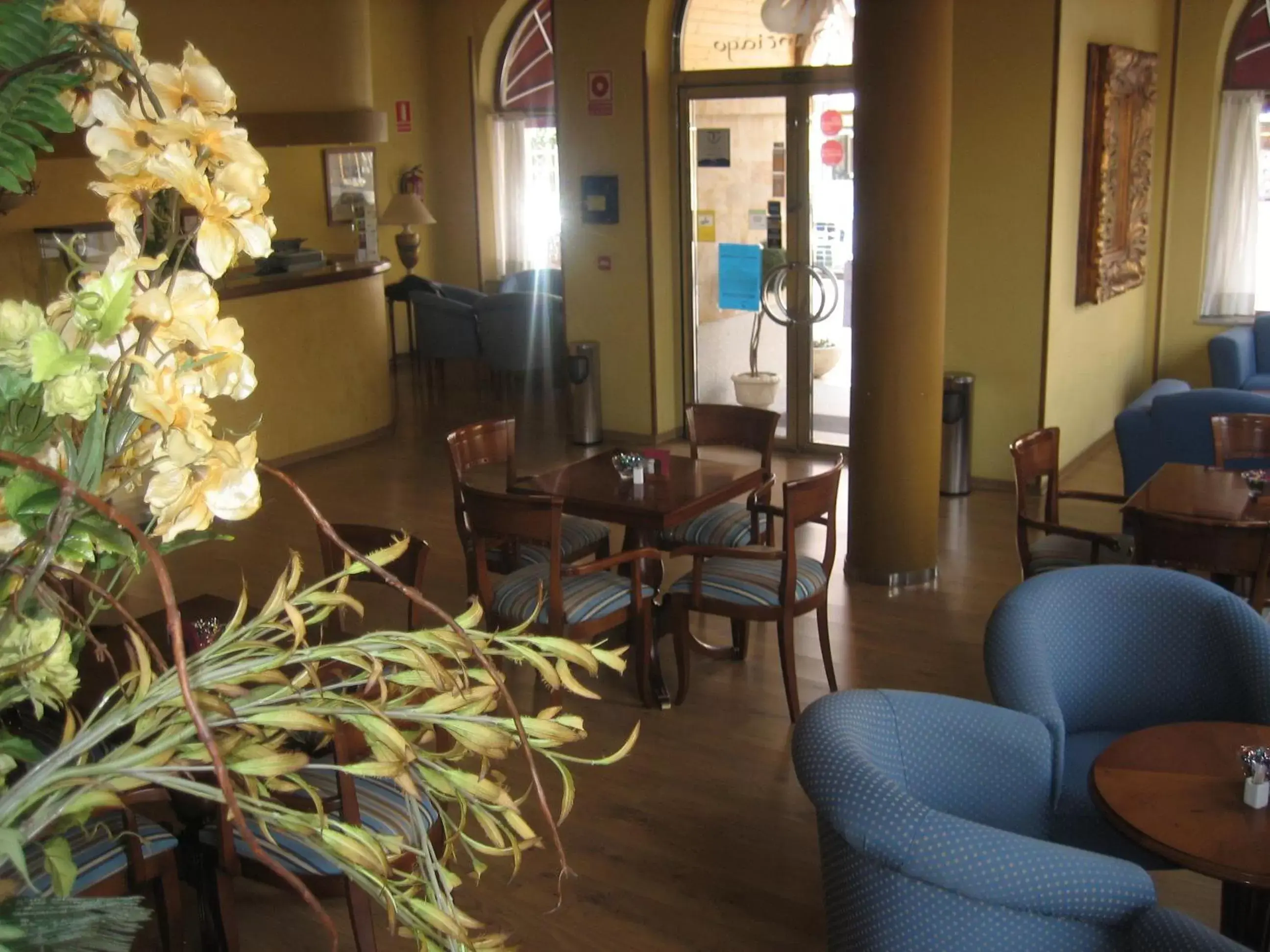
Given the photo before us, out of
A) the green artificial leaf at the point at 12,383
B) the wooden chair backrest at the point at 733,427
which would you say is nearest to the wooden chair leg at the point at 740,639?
the wooden chair backrest at the point at 733,427

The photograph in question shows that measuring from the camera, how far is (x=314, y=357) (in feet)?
29.5

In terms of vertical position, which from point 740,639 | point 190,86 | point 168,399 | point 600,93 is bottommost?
point 740,639

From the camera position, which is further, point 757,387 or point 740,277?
point 757,387

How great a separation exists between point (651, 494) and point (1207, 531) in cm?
195

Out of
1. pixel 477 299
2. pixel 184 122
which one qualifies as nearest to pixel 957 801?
pixel 184 122

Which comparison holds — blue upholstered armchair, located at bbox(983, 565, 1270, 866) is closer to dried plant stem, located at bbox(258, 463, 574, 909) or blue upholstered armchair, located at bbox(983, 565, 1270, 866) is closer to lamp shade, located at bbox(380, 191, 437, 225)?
dried plant stem, located at bbox(258, 463, 574, 909)

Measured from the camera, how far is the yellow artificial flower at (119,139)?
983 mm

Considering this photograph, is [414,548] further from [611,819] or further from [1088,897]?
[1088,897]

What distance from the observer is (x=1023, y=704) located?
3375mm

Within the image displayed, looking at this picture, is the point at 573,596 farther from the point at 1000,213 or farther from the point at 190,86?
the point at 1000,213

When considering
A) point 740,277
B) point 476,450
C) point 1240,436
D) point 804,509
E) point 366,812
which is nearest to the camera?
point 366,812

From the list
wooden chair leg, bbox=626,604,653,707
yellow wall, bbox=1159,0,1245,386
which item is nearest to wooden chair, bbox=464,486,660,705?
wooden chair leg, bbox=626,604,653,707

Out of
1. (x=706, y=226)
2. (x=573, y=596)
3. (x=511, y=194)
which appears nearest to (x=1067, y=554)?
(x=573, y=596)

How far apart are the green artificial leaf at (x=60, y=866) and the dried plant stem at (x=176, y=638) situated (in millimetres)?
164
